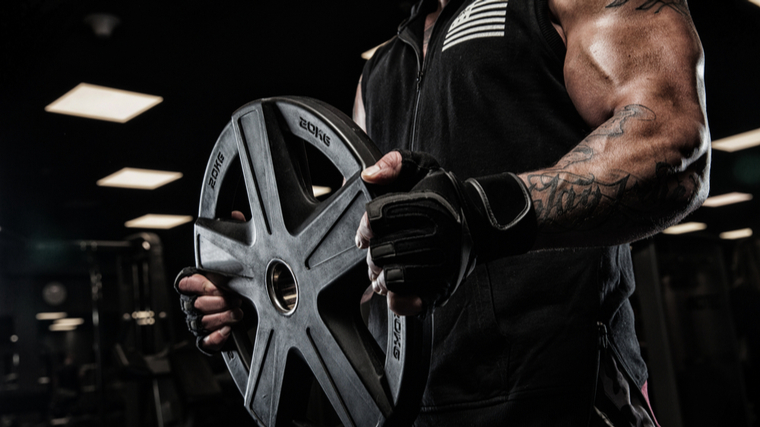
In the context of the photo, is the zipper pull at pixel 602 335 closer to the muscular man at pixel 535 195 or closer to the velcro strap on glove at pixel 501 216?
the muscular man at pixel 535 195

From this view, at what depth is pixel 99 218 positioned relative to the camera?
30.0ft

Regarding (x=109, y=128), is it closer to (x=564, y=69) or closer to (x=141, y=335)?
(x=141, y=335)

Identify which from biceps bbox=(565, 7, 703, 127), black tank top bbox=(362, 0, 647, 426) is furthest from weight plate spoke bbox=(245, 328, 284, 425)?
biceps bbox=(565, 7, 703, 127)

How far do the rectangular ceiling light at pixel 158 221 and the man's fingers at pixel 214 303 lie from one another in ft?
29.2

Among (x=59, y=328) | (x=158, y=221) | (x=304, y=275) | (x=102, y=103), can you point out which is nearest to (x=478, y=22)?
(x=304, y=275)

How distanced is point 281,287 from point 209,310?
22cm

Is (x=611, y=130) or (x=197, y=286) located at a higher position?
(x=611, y=130)

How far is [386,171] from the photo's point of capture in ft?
2.13

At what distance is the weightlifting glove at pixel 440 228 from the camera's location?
1.90 feet

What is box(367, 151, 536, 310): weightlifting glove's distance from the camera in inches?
22.8

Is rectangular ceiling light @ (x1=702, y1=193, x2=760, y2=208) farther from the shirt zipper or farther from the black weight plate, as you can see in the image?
the black weight plate

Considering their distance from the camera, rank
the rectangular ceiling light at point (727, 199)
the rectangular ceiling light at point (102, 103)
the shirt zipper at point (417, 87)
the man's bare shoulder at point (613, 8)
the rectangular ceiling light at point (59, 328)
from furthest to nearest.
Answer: the rectangular ceiling light at point (59, 328)
the rectangular ceiling light at point (727, 199)
the rectangular ceiling light at point (102, 103)
the shirt zipper at point (417, 87)
the man's bare shoulder at point (613, 8)

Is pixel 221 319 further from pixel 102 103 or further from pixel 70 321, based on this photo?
pixel 70 321

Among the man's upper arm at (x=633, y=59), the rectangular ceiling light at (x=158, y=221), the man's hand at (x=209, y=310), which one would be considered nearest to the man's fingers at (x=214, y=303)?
the man's hand at (x=209, y=310)
